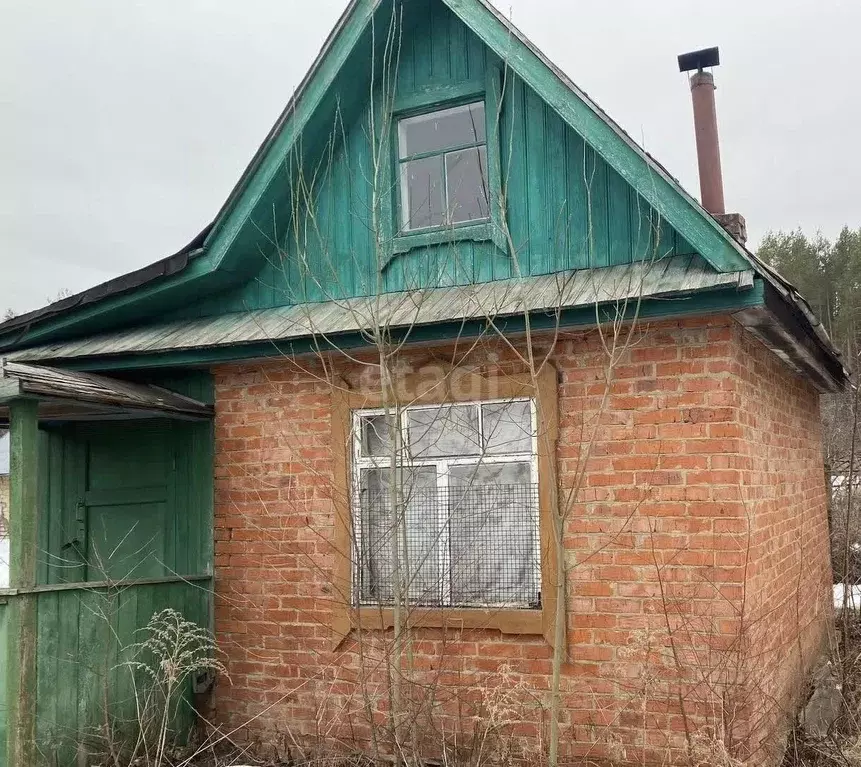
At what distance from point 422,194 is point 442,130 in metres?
0.47

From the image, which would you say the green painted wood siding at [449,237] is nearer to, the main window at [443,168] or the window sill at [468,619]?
the main window at [443,168]

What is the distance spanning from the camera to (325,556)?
578 cm

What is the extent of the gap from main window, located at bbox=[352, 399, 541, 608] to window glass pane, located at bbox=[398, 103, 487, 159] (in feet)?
6.18

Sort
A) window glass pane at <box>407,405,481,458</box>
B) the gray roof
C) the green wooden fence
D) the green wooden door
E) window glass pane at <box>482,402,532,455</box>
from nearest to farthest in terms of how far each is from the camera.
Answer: the gray roof, the green wooden fence, window glass pane at <box>482,402,532,455</box>, window glass pane at <box>407,405,481,458</box>, the green wooden door

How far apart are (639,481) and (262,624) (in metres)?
2.79

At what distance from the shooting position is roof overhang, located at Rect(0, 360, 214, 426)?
492 centimetres

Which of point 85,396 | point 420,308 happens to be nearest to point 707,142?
point 420,308

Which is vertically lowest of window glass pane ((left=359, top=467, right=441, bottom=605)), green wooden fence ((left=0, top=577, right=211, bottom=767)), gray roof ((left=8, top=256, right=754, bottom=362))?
green wooden fence ((left=0, top=577, right=211, bottom=767))

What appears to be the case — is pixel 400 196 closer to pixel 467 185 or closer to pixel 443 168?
pixel 443 168

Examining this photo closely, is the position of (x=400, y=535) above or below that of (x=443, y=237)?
below

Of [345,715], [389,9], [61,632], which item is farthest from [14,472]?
[389,9]

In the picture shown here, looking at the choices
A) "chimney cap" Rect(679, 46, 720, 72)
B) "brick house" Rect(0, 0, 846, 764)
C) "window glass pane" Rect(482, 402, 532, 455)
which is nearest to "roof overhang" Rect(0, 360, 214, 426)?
"brick house" Rect(0, 0, 846, 764)

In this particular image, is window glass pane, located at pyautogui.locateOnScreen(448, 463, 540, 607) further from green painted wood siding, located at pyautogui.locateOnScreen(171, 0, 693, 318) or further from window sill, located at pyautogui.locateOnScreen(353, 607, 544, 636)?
green painted wood siding, located at pyautogui.locateOnScreen(171, 0, 693, 318)

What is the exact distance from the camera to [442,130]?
19.9 feet
